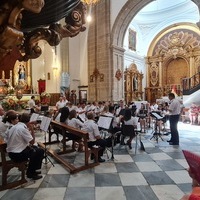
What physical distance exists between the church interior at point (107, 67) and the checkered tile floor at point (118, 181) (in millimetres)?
16

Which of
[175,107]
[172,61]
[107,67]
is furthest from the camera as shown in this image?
[172,61]

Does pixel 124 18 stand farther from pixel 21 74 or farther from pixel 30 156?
pixel 30 156

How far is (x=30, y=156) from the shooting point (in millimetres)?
3801

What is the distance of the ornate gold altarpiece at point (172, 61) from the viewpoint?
18125mm

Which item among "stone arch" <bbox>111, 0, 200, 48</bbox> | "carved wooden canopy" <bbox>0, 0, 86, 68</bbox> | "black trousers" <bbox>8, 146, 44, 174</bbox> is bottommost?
"black trousers" <bbox>8, 146, 44, 174</bbox>

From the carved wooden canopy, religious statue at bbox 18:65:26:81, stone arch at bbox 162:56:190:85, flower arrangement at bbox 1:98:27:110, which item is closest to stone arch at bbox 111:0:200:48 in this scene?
flower arrangement at bbox 1:98:27:110

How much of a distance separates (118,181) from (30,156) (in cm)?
165

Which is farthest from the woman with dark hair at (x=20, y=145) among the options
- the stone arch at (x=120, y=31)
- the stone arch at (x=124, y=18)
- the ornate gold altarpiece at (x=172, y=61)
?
the ornate gold altarpiece at (x=172, y=61)

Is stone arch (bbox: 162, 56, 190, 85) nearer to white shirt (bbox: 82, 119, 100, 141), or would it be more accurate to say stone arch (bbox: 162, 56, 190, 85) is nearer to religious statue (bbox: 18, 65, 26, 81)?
religious statue (bbox: 18, 65, 26, 81)

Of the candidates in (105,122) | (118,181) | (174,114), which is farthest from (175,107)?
(118,181)

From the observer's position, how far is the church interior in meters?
1.23

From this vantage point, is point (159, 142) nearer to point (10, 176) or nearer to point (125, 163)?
point (125, 163)

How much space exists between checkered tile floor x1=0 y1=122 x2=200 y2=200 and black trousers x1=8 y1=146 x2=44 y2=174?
0.89 feet

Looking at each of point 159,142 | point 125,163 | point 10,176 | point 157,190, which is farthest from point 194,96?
point 10,176
